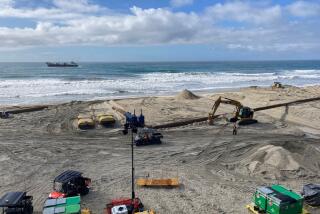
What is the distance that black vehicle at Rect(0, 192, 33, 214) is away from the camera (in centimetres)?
1630

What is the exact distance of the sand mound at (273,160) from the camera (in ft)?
74.8

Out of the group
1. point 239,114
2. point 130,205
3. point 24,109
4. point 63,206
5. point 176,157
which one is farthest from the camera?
point 24,109

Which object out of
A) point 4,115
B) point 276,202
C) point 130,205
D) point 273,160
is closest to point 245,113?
point 273,160

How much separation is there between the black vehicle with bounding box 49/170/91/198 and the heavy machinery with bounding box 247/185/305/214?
8.41m

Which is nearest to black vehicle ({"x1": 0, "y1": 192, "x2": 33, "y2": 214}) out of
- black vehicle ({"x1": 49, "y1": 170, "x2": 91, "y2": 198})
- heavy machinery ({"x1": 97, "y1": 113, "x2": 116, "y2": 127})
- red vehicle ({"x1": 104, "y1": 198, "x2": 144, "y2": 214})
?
black vehicle ({"x1": 49, "y1": 170, "x2": 91, "y2": 198})

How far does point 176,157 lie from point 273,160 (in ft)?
21.1

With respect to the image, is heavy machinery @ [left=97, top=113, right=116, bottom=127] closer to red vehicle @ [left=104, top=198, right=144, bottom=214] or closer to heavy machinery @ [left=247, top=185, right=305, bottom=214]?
red vehicle @ [left=104, top=198, right=144, bottom=214]

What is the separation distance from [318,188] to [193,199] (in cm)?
607

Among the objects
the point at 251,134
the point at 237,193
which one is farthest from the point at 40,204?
Result: the point at 251,134

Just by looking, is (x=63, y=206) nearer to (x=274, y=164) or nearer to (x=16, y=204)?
(x=16, y=204)

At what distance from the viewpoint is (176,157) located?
85.7ft

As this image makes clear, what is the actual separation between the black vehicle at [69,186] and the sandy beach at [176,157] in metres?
0.62

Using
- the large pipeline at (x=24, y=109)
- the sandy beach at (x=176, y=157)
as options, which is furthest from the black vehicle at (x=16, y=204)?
the large pipeline at (x=24, y=109)

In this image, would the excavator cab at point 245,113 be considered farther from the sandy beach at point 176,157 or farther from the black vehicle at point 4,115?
the black vehicle at point 4,115
